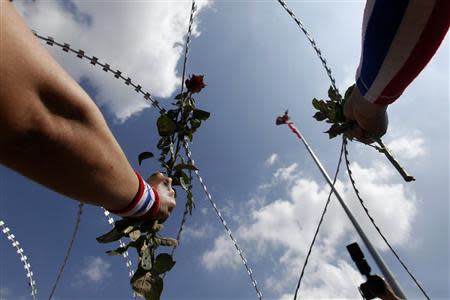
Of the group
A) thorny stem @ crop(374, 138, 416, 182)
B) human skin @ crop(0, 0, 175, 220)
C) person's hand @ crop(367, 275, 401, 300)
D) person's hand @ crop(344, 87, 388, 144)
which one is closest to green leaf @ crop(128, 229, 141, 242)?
human skin @ crop(0, 0, 175, 220)

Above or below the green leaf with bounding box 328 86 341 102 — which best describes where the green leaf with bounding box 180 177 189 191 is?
below

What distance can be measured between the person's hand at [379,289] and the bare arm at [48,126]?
404 cm

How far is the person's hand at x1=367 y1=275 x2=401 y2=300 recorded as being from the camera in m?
4.23

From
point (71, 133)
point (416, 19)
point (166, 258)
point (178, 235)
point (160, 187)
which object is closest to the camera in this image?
point (71, 133)

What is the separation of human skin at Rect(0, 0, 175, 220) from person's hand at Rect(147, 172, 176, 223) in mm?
591

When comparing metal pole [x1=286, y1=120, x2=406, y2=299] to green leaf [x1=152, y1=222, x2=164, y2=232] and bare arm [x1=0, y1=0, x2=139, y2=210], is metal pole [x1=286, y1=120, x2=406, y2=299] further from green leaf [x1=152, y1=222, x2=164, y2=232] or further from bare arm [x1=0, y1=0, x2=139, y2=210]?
bare arm [x1=0, y1=0, x2=139, y2=210]

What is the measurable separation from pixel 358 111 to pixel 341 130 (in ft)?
1.56

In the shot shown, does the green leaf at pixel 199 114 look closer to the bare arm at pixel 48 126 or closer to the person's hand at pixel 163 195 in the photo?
the person's hand at pixel 163 195

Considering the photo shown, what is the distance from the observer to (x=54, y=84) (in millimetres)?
770

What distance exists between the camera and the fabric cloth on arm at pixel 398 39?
52.8 inches

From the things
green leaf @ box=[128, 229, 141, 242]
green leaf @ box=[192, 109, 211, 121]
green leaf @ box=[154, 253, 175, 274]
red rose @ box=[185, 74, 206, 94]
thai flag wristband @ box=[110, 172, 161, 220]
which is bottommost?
thai flag wristband @ box=[110, 172, 161, 220]

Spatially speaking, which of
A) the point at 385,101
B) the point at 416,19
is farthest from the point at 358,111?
the point at 416,19

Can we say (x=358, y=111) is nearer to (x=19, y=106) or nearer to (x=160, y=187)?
(x=160, y=187)

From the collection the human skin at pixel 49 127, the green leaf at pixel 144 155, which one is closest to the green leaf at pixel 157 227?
the green leaf at pixel 144 155
